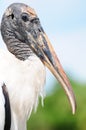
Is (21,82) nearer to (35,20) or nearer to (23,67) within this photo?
(23,67)

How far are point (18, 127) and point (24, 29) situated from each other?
0.75m

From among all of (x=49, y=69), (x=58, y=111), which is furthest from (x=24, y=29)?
(x=58, y=111)

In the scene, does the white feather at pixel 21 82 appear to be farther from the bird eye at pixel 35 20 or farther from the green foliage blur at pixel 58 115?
the green foliage blur at pixel 58 115

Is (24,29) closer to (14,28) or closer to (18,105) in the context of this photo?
(14,28)

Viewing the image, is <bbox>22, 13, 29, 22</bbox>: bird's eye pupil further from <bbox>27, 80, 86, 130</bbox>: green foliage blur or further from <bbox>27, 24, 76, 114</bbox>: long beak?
<bbox>27, 80, 86, 130</bbox>: green foliage blur

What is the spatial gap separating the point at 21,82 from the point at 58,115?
984 centimetres

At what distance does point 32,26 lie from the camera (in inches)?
214

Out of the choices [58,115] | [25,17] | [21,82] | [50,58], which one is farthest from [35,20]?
[58,115]

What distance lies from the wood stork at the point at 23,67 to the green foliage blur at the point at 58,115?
28.9 feet

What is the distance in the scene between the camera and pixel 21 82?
531 cm

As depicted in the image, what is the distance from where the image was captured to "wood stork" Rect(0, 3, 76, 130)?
17.0 feet

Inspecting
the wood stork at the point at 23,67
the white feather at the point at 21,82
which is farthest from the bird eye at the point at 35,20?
the white feather at the point at 21,82

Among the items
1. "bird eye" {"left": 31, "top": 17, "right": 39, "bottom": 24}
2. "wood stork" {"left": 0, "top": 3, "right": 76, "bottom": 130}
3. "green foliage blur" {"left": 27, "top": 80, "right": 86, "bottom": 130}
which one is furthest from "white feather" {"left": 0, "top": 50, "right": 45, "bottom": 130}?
"green foliage blur" {"left": 27, "top": 80, "right": 86, "bottom": 130}

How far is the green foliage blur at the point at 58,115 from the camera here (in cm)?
1453
